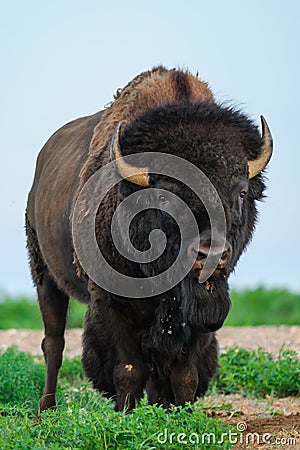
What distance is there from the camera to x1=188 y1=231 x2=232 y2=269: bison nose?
18.4 ft

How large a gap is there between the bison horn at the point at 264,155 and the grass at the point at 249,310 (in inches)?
381

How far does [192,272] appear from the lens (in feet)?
19.3

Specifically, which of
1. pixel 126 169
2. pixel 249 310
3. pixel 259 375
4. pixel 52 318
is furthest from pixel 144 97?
pixel 249 310

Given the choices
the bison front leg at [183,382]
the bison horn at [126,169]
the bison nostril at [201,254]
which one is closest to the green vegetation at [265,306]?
the bison front leg at [183,382]

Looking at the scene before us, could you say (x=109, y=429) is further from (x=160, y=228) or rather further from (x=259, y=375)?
(x=259, y=375)

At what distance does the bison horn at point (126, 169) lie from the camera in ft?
20.1

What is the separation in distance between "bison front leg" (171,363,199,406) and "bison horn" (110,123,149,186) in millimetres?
1493

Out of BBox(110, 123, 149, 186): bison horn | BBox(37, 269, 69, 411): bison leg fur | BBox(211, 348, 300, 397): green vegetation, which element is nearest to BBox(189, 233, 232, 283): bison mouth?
BBox(110, 123, 149, 186): bison horn

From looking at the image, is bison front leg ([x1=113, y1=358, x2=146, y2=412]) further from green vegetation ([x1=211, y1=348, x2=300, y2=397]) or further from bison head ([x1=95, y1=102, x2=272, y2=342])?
green vegetation ([x1=211, y1=348, x2=300, y2=397])

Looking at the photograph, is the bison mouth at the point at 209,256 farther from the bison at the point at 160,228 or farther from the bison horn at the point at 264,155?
the bison horn at the point at 264,155

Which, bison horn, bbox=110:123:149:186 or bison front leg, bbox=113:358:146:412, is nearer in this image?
bison horn, bbox=110:123:149:186

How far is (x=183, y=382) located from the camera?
22.1ft

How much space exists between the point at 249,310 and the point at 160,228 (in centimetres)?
1177

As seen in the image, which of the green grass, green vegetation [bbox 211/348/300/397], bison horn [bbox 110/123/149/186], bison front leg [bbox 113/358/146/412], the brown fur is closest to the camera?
the green grass
